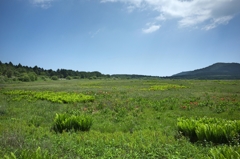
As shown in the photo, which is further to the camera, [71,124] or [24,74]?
[24,74]

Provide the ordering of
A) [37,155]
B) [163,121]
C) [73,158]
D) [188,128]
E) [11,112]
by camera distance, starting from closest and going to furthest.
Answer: [37,155]
[73,158]
[188,128]
[163,121]
[11,112]

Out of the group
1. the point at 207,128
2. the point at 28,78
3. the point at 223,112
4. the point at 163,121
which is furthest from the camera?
the point at 28,78

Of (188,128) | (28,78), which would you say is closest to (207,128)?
(188,128)

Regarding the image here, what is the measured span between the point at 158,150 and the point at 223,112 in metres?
10.6

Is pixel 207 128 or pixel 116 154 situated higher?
pixel 207 128

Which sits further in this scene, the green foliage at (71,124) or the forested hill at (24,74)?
the forested hill at (24,74)

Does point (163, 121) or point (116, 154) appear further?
point (163, 121)

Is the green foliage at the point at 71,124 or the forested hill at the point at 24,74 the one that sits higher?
the forested hill at the point at 24,74

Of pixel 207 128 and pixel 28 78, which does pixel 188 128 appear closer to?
pixel 207 128

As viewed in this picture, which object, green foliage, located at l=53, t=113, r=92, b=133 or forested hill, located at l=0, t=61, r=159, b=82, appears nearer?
green foliage, located at l=53, t=113, r=92, b=133

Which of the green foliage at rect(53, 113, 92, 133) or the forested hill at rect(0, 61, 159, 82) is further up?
the forested hill at rect(0, 61, 159, 82)

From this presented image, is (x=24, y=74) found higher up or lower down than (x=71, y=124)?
higher up

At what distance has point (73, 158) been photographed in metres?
5.09

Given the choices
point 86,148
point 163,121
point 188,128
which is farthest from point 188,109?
point 86,148
